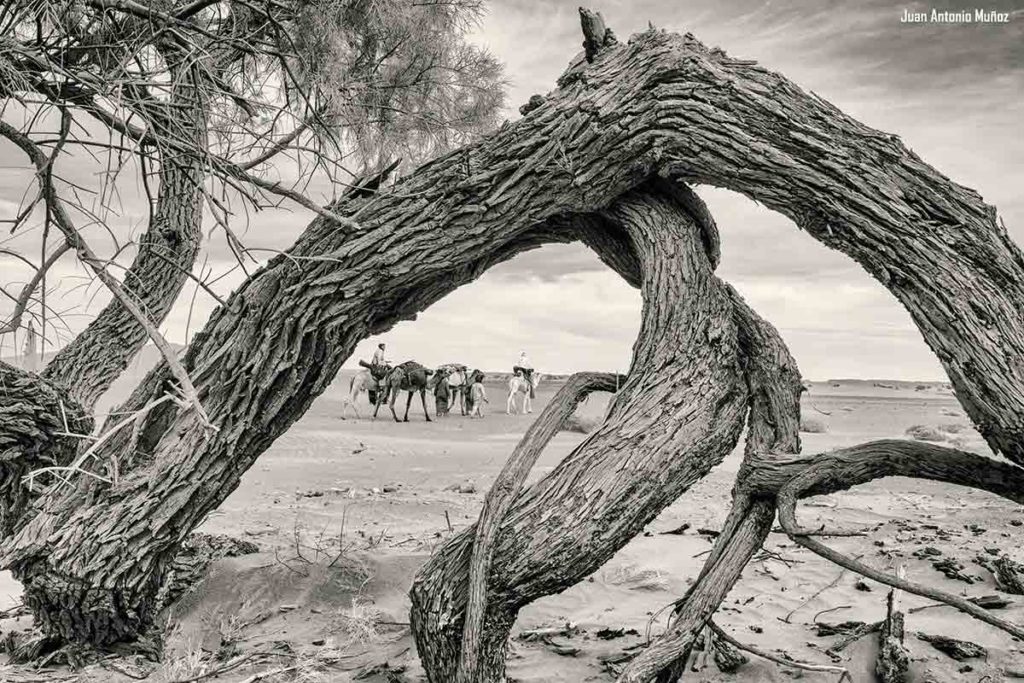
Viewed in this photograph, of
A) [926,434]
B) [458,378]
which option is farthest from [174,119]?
[458,378]

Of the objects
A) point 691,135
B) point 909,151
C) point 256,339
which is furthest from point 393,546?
point 909,151

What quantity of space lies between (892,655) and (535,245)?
2.09 metres

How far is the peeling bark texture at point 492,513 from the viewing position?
2766mm

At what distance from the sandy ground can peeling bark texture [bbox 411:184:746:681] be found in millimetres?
562

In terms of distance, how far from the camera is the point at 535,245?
3.58 metres

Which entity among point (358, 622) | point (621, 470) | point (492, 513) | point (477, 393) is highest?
point (477, 393)

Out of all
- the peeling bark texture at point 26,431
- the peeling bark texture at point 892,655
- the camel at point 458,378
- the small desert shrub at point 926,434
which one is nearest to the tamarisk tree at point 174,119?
the peeling bark texture at point 26,431

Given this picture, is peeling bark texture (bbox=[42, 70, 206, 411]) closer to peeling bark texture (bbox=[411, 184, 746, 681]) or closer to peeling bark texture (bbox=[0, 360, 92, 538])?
peeling bark texture (bbox=[0, 360, 92, 538])

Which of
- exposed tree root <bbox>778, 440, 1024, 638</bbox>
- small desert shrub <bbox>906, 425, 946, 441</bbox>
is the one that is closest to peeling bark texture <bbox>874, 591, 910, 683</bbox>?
exposed tree root <bbox>778, 440, 1024, 638</bbox>

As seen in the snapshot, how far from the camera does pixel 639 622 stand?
400 centimetres

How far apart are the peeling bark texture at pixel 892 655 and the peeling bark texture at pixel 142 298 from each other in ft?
13.0

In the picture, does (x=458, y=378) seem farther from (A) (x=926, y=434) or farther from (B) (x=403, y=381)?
(A) (x=926, y=434)

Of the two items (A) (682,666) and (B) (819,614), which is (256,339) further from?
(B) (819,614)

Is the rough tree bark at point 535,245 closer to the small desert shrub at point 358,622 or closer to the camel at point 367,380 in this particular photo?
the small desert shrub at point 358,622
